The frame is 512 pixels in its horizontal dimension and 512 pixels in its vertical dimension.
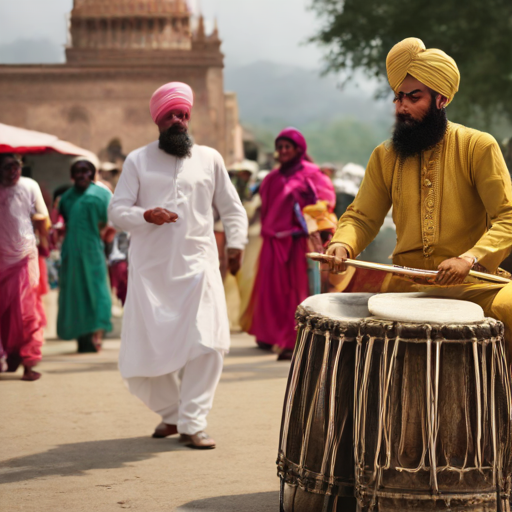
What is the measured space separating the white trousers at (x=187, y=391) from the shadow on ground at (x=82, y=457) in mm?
147

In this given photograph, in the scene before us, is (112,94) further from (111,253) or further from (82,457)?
(82,457)

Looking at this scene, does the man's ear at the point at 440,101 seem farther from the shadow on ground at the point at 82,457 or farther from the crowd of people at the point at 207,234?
the shadow on ground at the point at 82,457

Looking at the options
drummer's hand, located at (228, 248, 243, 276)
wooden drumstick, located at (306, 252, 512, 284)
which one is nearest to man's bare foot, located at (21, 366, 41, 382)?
drummer's hand, located at (228, 248, 243, 276)

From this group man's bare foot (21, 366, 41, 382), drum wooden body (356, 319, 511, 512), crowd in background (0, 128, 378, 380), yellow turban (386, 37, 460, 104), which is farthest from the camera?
crowd in background (0, 128, 378, 380)

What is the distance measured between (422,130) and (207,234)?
1979 millimetres

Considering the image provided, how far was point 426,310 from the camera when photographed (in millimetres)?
3547

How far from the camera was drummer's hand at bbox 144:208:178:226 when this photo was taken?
5.41 metres

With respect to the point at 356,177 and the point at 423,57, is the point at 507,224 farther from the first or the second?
the point at 356,177

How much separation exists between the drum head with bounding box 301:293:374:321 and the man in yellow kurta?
0.43ft

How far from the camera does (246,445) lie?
537 cm

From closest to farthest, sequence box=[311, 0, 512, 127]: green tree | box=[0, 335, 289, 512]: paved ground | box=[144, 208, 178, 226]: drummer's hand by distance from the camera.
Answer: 1. box=[0, 335, 289, 512]: paved ground
2. box=[144, 208, 178, 226]: drummer's hand
3. box=[311, 0, 512, 127]: green tree

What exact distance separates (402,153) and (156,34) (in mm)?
39060

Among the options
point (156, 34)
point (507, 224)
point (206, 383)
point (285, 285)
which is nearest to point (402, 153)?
point (507, 224)

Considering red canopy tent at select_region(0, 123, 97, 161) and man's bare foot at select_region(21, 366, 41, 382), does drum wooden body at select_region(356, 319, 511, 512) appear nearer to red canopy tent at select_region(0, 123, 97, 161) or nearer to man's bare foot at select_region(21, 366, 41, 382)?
man's bare foot at select_region(21, 366, 41, 382)
